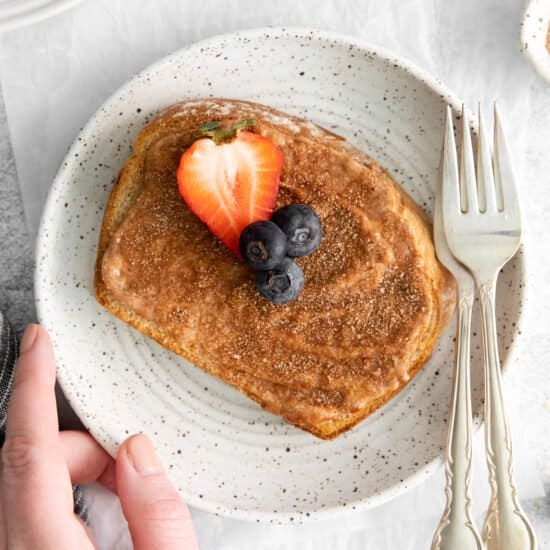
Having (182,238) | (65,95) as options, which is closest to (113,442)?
(182,238)

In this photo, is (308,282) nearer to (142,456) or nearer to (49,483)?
(142,456)

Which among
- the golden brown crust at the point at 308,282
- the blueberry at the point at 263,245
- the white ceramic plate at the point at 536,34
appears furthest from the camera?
the white ceramic plate at the point at 536,34

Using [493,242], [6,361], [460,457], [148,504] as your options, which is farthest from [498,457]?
[6,361]

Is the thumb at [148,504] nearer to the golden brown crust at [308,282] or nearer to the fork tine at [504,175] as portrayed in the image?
the golden brown crust at [308,282]

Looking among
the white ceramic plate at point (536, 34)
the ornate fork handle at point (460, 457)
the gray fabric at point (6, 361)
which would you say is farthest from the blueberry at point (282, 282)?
the white ceramic plate at point (536, 34)

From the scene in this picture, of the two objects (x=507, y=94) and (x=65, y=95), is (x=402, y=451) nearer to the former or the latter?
(x=507, y=94)
